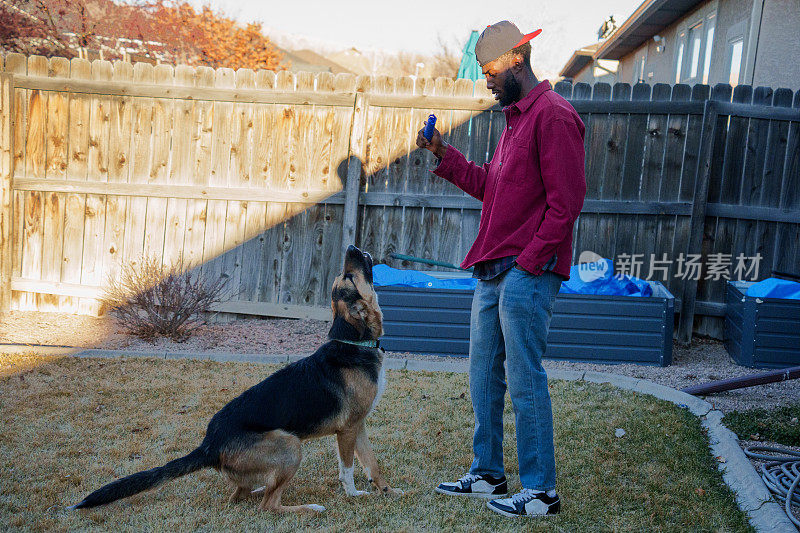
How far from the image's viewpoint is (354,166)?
747 cm

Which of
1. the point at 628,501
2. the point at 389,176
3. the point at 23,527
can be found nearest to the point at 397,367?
the point at 389,176

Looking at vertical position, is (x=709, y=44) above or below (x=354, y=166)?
above

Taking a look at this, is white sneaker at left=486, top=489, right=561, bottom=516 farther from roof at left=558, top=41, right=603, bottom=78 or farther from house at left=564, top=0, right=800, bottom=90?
roof at left=558, top=41, right=603, bottom=78

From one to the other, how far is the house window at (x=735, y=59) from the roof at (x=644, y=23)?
192cm

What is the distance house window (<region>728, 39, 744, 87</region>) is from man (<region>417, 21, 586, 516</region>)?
868cm

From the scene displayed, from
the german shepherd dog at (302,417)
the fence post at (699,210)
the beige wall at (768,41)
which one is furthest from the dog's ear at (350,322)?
the beige wall at (768,41)

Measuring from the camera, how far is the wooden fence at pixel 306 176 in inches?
282

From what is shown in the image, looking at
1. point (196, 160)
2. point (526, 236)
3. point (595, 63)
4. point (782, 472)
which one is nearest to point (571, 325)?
point (782, 472)

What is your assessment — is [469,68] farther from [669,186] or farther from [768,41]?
[768,41]

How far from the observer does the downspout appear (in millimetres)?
9000

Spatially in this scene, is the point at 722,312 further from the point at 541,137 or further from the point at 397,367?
the point at 541,137

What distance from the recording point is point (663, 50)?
47.3ft

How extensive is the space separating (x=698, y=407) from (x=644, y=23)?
1152cm

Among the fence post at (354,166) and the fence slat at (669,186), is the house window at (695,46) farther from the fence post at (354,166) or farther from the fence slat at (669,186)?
the fence post at (354,166)
